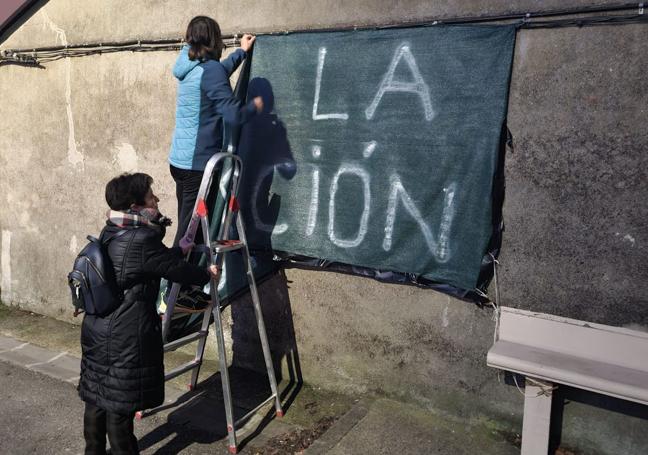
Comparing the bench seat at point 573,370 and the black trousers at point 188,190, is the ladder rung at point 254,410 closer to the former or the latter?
the black trousers at point 188,190

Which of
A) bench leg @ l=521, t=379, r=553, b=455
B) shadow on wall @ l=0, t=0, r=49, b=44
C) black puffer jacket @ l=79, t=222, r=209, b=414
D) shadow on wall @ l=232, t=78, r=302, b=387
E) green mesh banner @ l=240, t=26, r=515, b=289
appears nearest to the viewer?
black puffer jacket @ l=79, t=222, r=209, b=414

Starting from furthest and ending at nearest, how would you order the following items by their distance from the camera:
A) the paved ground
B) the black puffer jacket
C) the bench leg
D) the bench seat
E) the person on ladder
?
1. the person on ladder
2. the paved ground
3. the bench leg
4. the black puffer jacket
5. the bench seat

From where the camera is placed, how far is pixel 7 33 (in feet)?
19.9

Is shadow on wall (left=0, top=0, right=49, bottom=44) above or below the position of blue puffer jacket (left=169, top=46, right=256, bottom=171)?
above

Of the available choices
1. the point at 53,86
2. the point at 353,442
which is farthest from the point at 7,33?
the point at 353,442

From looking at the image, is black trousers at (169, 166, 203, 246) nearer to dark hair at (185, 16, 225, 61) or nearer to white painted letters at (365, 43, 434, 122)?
dark hair at (185, 16, 225, 61)

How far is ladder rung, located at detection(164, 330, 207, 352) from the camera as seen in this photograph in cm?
371

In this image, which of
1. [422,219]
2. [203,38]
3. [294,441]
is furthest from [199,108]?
[294,441]

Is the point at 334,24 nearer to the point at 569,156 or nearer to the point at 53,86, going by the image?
the point at 569,156

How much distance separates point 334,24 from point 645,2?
187 centimetres

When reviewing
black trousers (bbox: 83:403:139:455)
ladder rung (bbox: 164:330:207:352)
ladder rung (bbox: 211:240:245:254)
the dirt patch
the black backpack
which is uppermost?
ladder rung (bbox: 211:240:245:254)

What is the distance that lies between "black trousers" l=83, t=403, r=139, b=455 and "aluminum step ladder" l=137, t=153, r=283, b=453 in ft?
1.41

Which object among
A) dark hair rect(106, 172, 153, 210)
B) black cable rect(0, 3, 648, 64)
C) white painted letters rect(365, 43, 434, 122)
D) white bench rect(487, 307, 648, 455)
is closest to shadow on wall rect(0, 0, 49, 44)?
black cable rect(0, 3, 648, 64)

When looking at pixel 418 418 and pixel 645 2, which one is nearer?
pixel 645 2
